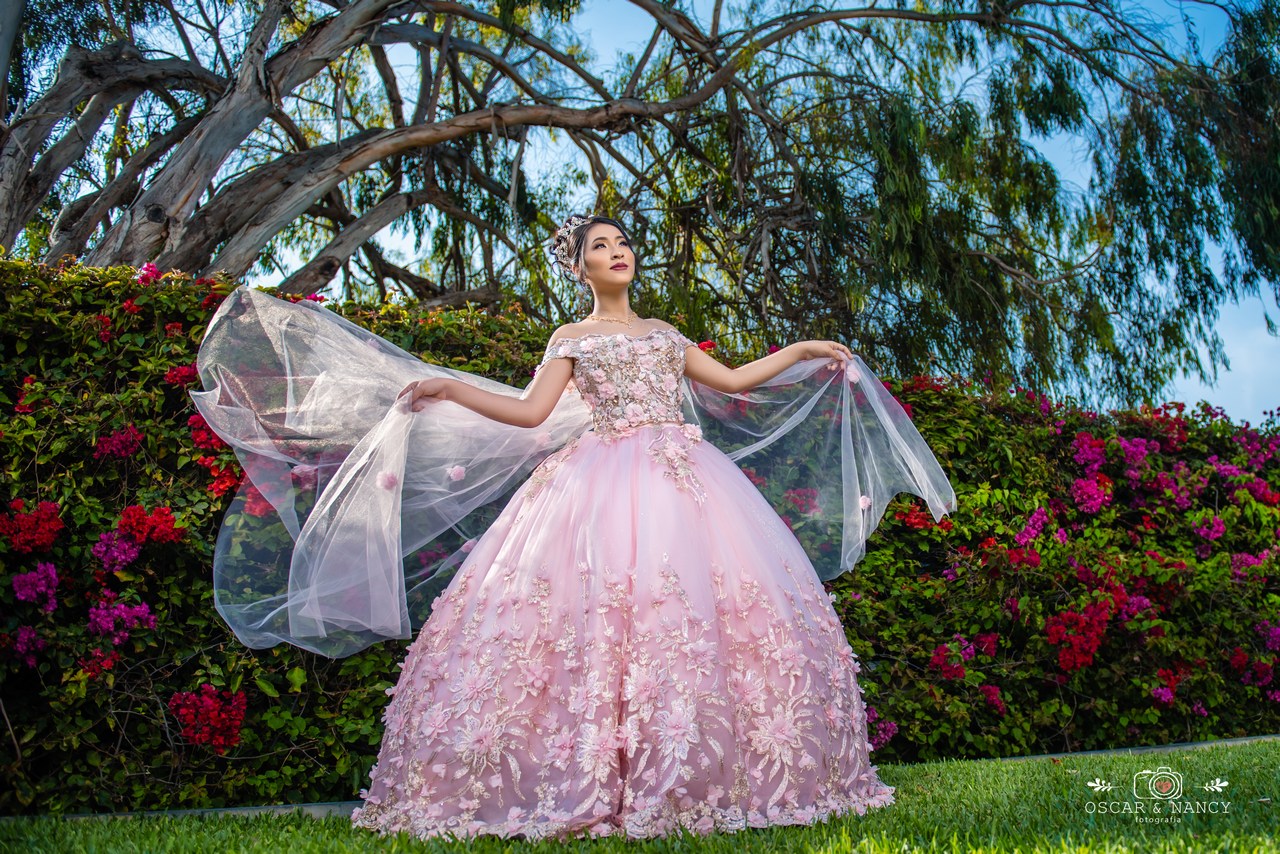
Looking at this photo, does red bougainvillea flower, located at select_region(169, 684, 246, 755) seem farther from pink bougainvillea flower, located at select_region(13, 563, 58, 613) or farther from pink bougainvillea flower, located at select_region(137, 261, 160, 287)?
pink bougainvillea flower, located at select_region(137, 261, 160, 287)

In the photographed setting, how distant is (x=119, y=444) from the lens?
13.0ft

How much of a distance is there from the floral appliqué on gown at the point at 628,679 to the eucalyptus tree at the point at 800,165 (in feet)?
12.3

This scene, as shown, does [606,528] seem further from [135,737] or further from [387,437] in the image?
[135,737]

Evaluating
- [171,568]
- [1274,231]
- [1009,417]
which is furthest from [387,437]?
[1274,231]

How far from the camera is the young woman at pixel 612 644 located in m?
2.78

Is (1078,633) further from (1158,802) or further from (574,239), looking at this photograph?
(574,239)

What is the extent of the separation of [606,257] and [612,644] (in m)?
1.44

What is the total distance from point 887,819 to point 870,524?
1313mm

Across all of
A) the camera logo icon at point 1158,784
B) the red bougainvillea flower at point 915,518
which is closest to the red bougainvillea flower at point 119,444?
the red bougainvillea flower at point 915,518

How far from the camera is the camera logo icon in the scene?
3050 mm

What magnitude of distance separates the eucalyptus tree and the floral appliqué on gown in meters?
3.74

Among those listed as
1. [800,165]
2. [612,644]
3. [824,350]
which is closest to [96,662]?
[612,644]

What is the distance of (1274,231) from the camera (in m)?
7.01

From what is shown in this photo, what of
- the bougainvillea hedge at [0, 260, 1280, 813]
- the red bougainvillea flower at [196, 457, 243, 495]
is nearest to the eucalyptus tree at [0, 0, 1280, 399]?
the bougainvillea hedge at [0, 260, 1280, 813]
